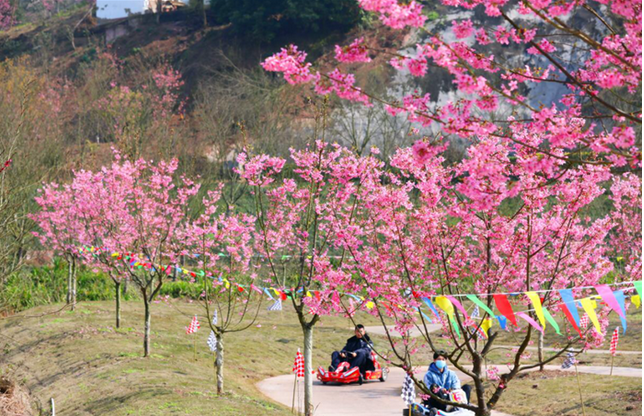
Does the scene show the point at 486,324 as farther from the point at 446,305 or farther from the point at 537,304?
the point at 537,304

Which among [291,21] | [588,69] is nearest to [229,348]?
[588,69]

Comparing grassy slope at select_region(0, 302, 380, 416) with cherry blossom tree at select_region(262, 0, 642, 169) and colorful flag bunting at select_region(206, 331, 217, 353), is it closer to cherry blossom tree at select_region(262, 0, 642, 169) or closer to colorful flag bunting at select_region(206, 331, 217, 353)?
colorful flag bunting at select_region(206, 331, 217, 353)

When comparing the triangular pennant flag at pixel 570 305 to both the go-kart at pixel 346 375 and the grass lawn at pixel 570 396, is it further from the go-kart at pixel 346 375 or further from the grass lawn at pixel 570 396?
the go-kart at pixel 346 375

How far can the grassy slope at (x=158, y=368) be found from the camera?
13.4 m

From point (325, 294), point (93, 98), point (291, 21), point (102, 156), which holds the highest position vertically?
point (291, 21)

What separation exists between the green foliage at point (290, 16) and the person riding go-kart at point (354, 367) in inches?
1482

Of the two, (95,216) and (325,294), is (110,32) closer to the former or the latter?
(95,216)

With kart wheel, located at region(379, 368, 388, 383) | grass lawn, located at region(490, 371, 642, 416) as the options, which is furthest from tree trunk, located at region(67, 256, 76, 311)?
grass lawn, located at region(490, 371, 642, 416)

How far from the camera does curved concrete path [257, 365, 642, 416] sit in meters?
14.2

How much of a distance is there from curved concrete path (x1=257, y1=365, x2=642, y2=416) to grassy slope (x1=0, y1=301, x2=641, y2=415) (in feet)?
1.67

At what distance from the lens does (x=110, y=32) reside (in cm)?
7169

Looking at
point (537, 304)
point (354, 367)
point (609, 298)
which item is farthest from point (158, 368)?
point (609, 298)

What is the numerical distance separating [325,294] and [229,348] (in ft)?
31.6

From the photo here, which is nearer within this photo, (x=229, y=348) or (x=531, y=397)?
(x=531, y=397)
